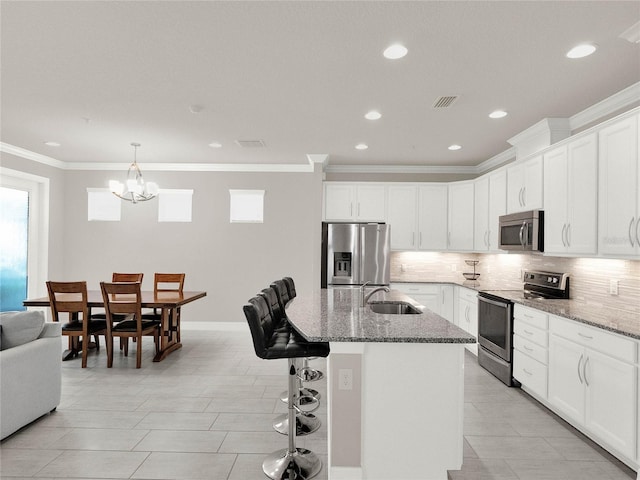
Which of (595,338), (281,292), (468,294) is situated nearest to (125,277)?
(281,292)

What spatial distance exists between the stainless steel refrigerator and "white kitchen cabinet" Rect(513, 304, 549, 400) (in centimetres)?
226

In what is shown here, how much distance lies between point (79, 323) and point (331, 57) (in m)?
4.11

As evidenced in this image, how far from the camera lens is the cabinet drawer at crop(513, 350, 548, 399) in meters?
3.33

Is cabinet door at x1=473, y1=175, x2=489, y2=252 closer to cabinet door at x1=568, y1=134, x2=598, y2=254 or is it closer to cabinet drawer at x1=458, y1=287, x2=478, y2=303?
cabinet drawer at x1=458, y1=287, x2=478, y2=303

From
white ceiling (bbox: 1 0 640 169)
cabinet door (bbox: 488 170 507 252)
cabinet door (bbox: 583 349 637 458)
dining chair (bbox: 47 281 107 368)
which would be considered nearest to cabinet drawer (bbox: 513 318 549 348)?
cabinet door (bbox: 583 349 637 458)

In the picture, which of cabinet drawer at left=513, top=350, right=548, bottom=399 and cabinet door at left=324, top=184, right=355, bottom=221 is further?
cabinet door at left=324, top=184, right=355, bottom=221

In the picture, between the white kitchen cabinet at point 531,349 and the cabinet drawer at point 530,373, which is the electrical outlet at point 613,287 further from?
the cabinet drawer at point 530,373

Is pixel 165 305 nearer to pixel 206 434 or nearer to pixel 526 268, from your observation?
pixel 206 434

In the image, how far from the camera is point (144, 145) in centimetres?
535

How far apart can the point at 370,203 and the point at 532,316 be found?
310 centimetres

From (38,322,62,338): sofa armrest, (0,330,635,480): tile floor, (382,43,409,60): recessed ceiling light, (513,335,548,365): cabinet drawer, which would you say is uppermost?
(382,43,409,60): recessed ceiling light

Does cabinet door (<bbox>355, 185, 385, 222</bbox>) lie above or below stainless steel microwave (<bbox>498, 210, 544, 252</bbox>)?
above

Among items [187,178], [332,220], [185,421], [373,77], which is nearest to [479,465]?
[185,421]

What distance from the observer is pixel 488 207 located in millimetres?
5219
